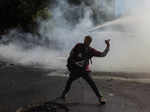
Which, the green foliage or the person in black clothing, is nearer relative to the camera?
the person in black clothing

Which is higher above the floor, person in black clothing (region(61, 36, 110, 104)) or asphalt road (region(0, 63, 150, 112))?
person in black clothing (region(61, 36, 110, 104))

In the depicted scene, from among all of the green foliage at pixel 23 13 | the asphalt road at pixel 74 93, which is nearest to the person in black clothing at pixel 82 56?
the asphalt road at pixel 74 93

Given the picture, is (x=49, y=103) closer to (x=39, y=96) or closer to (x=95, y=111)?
(x=39, y=96)

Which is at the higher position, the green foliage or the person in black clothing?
the green foliage

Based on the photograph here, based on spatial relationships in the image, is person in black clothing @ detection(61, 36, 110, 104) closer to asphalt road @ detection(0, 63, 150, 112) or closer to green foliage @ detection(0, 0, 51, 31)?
asphalt road @ detection(0, 63, 150, 112)

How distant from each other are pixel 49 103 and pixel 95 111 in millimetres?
1073

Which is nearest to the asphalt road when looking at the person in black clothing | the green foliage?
the person in black clothing

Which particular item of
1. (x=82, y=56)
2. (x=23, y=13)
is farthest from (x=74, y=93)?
(x=23, y=13)

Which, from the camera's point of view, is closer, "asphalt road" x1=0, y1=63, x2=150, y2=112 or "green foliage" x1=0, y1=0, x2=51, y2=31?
"asphalt road" x1=0, y1=63, x2=150, y2=112

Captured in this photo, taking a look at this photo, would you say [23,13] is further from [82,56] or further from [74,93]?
[82,56]

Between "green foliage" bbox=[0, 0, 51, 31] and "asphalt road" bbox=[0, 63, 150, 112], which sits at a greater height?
"green foliage" bbox=[0, 0, 51, 31]

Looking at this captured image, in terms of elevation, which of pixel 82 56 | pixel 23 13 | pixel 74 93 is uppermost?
pixel 23 13

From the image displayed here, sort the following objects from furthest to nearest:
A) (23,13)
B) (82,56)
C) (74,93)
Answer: (23,13)
(74,93)
(82,56)

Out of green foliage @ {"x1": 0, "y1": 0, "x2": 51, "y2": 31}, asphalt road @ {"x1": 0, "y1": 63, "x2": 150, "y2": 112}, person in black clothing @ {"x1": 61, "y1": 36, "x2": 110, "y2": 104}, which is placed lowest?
asphalt road @ {"x1": 0, "y1": 63, "x2": 150, "y2": 112}
